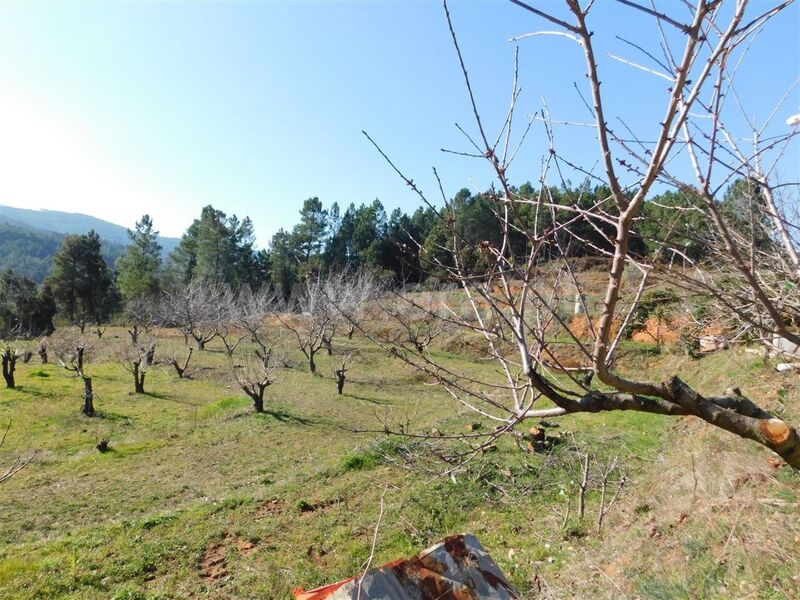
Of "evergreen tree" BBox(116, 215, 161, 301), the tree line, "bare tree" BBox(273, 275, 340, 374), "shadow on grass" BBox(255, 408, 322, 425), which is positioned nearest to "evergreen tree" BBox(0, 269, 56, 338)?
the tree line

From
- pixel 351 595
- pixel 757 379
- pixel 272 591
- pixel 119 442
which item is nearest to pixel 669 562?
pixel 351 595

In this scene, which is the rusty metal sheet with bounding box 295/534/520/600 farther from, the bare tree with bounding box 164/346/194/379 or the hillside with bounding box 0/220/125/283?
the hillside with bounding box 0/220/125/283

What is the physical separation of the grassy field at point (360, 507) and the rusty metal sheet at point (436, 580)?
85 cm

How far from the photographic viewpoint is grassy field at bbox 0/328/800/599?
3992 mm

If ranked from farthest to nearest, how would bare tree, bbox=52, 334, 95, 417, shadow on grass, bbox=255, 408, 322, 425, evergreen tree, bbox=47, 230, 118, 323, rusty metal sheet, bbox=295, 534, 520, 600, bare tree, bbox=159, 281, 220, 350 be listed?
evergreen tree, bbox=47, 230, 118, 323 < bare tree, bbox=159, 281, 220, 350 < bare tree, bbox=52, 334, 95, 417 < shadow on grass, bbox=255, 408, 322, 425 < rusty metal sheet, bbox=295, 534, 520, 600

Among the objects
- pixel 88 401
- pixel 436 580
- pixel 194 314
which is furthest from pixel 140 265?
pixel 436 580

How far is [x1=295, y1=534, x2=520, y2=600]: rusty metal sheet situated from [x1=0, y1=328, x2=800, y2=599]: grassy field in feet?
2.80

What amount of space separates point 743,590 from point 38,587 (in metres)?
7.05

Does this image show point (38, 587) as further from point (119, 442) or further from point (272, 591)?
point (119, 442)

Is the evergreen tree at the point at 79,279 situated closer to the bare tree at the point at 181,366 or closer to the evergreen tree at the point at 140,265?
the evergreen tree at the point at 140,265

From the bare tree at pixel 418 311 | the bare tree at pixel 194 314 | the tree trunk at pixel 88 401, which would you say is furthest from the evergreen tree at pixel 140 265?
the bare tree at pixel 418 311

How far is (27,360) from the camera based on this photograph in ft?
74.9

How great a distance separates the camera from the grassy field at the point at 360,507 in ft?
13.1

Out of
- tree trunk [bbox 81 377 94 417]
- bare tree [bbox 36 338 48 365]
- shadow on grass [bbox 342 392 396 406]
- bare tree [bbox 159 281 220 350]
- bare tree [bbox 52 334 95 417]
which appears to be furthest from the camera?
bare tree [bbox 159 281 220 350]
